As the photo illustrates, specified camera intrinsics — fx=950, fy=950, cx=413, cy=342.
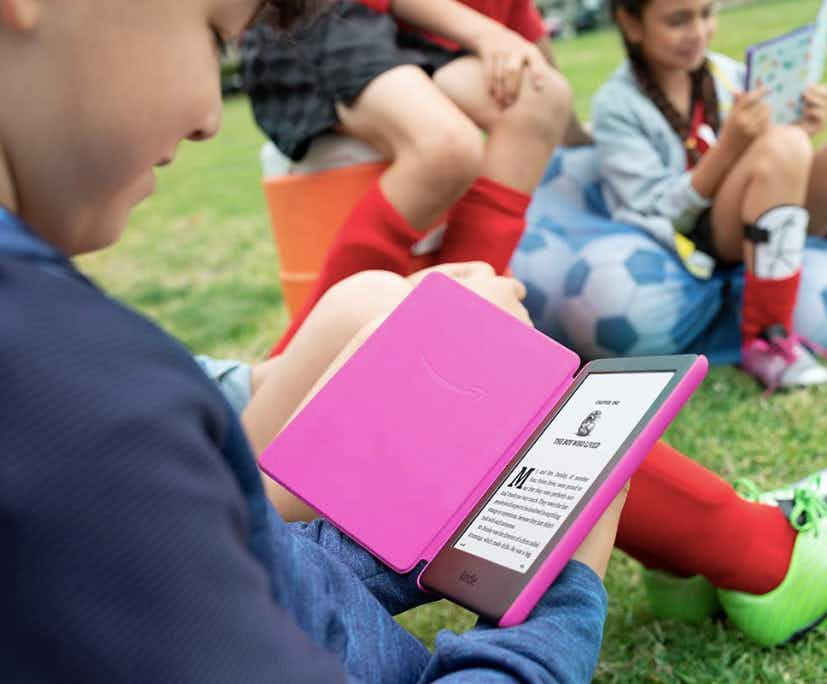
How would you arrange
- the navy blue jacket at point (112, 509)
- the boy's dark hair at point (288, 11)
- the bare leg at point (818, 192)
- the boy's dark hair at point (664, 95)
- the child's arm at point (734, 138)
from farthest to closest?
the boy's dark hair at point (664, 95) → the bare leg at point (818, 192) → the child's arm at point (734, 138) → the boy's dark hair at point (288, 11) → the navy blue jacket at point (112, 509)

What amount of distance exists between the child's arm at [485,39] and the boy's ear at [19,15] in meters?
1.17

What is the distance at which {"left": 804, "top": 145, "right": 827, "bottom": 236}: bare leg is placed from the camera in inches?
71.7

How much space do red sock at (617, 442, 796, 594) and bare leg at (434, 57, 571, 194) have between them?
728 mm

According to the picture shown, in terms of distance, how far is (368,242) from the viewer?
1482mm

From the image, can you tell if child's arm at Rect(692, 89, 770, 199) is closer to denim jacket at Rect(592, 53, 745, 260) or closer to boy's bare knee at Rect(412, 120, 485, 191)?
denim jacket at Rect(592, 53, 745, 260)

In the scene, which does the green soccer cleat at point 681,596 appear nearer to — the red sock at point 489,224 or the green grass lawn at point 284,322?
the green grass lawn at point 284,322

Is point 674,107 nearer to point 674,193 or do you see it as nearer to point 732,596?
point 674,193

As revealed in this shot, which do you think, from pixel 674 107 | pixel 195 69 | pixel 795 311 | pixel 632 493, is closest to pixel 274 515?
pixel 195 69

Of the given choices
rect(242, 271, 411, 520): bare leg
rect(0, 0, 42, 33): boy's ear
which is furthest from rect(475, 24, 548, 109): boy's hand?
rect(0, 0, 42, 33): boy's ear

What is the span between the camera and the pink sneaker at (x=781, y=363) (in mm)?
1589

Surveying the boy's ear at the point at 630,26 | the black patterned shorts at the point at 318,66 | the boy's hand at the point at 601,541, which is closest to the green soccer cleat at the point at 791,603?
the boy's hand at the point at 601,541

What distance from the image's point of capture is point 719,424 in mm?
1491

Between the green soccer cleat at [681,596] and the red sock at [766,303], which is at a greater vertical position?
the green soccer cleat at [681,596]

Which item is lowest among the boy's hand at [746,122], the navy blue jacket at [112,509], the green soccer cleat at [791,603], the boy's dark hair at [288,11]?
the green soccer cleat at [791,603]
